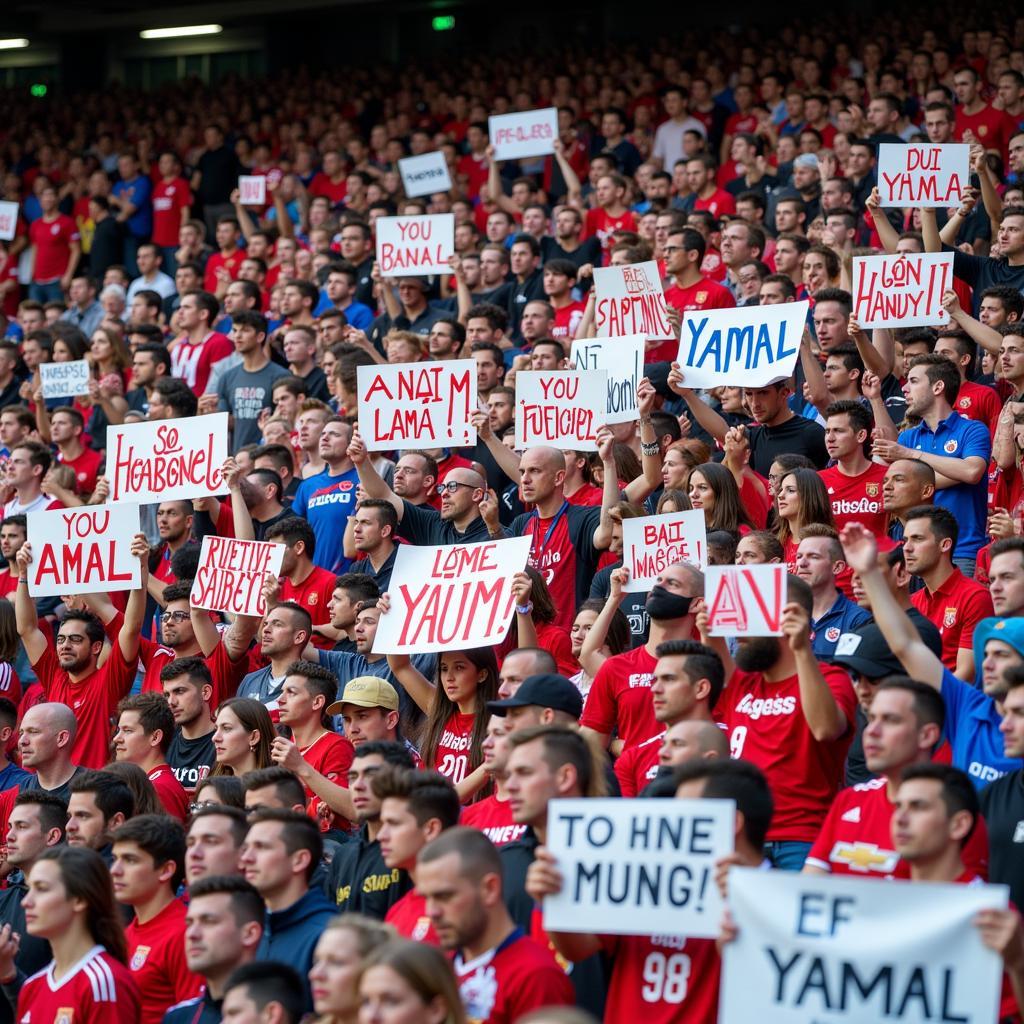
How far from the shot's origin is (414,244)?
45.0 feet

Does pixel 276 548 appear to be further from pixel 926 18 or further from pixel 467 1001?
pixel 926 18

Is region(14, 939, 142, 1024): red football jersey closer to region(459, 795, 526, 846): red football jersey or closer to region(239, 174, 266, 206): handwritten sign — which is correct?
region(459, 795, 526, 846): red football jersey

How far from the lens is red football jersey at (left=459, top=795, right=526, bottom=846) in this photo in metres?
6.56

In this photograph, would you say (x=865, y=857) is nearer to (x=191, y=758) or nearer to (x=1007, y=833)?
(x=1007, y=833)

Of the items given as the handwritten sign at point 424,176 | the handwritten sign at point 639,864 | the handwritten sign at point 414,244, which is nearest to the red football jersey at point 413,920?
the handwritten sign at point 639,864

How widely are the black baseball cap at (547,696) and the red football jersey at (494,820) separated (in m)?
0.37

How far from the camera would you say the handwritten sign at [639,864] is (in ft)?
16.8

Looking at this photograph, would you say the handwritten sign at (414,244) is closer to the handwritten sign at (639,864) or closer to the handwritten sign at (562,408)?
the handwritten sign at (562,408)

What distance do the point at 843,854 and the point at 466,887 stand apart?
1.31 meters

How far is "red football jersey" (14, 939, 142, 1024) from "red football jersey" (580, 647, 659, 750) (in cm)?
224

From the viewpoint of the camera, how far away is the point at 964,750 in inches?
244

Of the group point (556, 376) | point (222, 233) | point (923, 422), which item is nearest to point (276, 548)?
point (556, 376)

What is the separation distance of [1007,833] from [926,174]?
7.03 meters

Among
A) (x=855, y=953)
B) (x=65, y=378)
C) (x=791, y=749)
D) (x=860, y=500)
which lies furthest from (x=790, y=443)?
(x=65, y=378)
